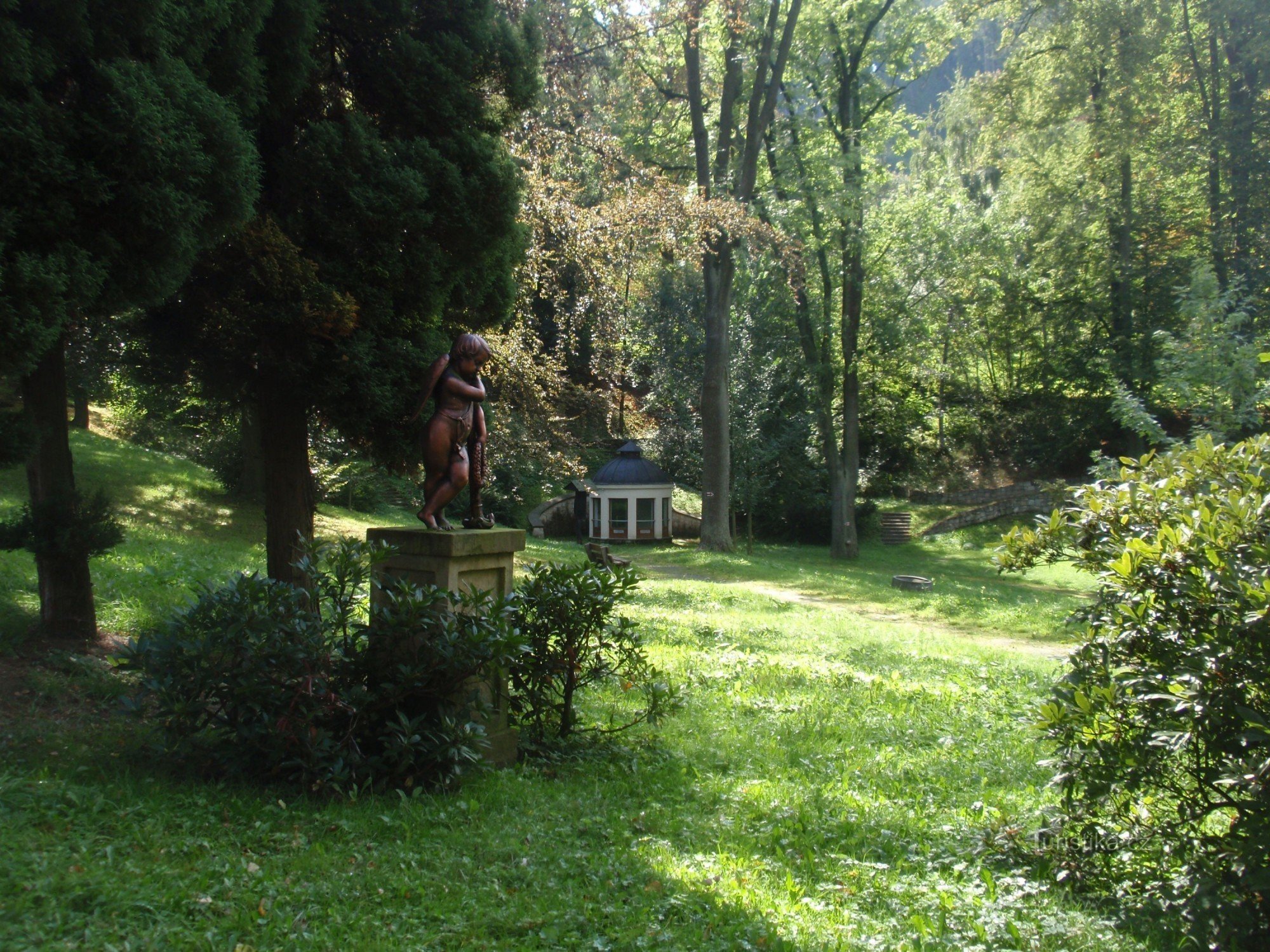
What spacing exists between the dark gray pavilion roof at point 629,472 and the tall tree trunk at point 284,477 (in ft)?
64.8

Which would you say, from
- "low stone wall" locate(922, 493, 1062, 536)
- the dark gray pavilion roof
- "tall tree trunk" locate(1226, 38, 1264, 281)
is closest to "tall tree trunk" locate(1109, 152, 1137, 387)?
"tall tree trunk" locate(1226, 38, 1264, 281)

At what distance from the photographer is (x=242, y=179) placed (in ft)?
19.2

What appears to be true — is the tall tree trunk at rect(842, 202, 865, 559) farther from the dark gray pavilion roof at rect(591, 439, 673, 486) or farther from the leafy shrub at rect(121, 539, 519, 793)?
the leafy shrub at rect(121, 539, 519, 793)

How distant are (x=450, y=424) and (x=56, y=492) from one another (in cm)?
357

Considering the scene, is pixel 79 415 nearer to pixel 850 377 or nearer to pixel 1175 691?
pixel 850 377

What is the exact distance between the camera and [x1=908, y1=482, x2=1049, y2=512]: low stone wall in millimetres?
33781

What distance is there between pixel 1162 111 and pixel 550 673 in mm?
30788

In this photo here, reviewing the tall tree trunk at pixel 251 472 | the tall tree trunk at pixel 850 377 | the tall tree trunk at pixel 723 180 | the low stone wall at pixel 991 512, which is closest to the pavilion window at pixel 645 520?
the tall tree trunk at pixel 723 180

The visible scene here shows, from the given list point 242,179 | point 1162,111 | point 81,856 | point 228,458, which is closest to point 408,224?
point 242,179

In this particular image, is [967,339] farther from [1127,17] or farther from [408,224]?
[408,224]

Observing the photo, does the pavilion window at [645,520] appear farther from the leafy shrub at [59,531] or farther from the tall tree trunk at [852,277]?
the leafy shrub at [59,531]

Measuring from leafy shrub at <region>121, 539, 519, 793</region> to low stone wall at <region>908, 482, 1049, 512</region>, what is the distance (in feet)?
103

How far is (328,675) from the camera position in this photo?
5.07 m

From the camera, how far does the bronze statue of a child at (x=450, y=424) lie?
5.85 m
